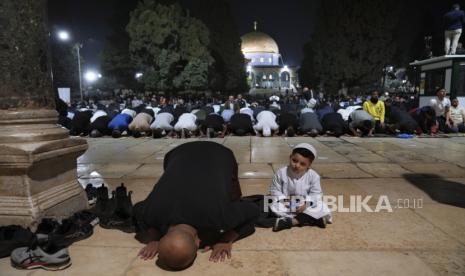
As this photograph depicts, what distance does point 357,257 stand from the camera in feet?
11.2

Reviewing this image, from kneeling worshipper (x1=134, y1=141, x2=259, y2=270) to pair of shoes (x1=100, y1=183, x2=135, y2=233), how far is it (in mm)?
443

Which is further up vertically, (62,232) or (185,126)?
(185,126)

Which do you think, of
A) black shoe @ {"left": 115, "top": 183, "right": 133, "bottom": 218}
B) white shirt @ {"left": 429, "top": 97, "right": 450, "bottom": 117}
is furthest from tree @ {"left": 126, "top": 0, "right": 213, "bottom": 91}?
black shoe @ {"left": 115, "top": 183, "right": 133, "bottom": 218}

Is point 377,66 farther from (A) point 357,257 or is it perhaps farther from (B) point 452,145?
(A) point 357,257

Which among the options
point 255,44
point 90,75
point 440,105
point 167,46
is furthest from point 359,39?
point 255,44

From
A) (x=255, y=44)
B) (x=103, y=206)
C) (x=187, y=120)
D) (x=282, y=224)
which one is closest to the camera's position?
(x=282, y=224)

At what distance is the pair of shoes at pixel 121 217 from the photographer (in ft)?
13.7

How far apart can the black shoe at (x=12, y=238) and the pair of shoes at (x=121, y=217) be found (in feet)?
2.57

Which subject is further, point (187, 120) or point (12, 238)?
point (187, 120)

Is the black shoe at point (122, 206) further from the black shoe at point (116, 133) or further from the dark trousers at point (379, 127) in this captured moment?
the dark trousers at point (379, 127)

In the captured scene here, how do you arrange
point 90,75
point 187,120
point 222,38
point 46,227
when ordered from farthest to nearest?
point 90,75 → point 222,38 → point 187,120 → point 46,227

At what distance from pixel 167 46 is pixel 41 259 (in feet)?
90.3

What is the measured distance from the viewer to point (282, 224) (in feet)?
13.5

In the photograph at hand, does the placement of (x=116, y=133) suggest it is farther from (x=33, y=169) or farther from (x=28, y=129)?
(x=33, y=169)
